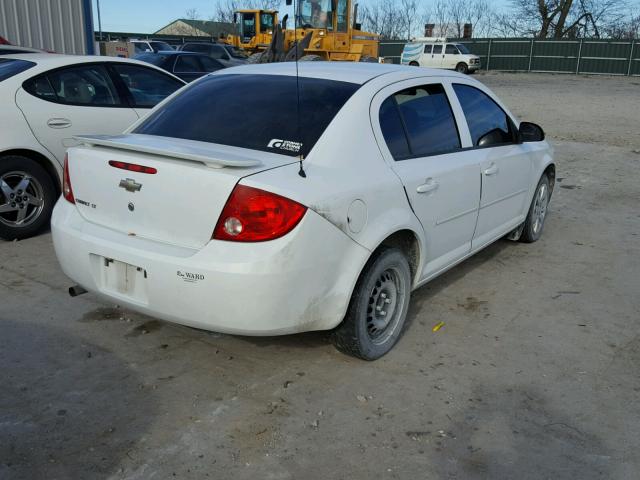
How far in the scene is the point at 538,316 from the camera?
4379mm

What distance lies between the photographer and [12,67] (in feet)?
19.1

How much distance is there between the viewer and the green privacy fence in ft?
128

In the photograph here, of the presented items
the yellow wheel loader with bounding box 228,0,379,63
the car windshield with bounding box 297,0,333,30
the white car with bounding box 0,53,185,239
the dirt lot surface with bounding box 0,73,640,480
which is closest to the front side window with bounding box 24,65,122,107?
the white car with bounding box 0,53,185,239

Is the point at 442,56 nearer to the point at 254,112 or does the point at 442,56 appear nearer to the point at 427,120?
the point at 427,120

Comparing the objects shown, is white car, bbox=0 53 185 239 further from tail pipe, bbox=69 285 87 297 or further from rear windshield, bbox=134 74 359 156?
tail pipe, bbox=69 285 87 297

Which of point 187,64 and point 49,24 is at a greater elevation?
point 49,24

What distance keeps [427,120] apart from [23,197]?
379 centimetres

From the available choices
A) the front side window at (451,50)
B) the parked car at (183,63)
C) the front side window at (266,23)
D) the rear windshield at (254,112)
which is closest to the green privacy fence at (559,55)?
the front side window at (451,50)

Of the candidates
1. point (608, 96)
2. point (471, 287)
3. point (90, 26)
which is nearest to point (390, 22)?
point (608, 96)

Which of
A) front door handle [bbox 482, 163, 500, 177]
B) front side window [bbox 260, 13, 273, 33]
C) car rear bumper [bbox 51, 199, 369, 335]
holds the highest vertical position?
front side window [bbox 260, 13, 273, 33]

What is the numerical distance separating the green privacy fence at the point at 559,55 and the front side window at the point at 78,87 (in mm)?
40033

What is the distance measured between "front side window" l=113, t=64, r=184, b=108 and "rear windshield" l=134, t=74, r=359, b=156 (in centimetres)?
274

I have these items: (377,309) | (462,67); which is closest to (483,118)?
(377,309)

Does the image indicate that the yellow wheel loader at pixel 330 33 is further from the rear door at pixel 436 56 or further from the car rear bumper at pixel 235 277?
the car rear bumper at pixel 235 277
